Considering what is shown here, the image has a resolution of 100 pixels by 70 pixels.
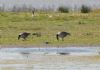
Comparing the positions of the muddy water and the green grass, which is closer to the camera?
the muddy water

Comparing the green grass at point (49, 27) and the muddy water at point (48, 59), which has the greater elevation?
the muddy water at point (48, 59)

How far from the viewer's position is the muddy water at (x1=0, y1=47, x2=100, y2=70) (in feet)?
62.0

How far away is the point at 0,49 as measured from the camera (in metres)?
25.5

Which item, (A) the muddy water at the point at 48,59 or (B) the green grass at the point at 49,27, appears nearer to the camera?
(A) the muddy water at the point at 48,59

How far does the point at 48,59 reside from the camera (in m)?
21.3

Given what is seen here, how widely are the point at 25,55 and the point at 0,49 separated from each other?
2.99 meters

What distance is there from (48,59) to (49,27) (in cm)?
1345

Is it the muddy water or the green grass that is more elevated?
the muddy water

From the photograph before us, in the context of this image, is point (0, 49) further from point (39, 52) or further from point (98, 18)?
point (98, 18)

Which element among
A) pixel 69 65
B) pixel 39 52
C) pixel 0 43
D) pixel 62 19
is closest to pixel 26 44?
pixel 0 43

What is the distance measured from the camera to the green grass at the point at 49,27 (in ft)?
92.3

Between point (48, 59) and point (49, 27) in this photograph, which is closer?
point (48, 59)

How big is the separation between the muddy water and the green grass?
9.06 ft

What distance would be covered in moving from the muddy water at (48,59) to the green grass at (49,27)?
2.76 meters
